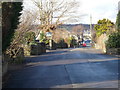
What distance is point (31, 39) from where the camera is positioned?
25156 mm

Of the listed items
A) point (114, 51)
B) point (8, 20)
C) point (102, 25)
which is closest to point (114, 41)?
point (114, 51)

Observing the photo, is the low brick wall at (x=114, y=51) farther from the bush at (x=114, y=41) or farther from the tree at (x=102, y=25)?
the tree at (x=102, y=25)

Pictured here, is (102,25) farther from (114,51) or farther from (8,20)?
(8,20)

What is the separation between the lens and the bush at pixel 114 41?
71.4ft

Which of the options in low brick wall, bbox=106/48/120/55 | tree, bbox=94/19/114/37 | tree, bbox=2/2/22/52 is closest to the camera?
tree, bbox=2/2/22/52

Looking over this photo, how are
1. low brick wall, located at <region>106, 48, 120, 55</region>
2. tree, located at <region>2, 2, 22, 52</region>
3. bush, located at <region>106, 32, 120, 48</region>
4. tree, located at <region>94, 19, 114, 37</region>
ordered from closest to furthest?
tree, located at <region>2, 2, 22, 52</region>
low brick wall, located at <region>106, 48, 120, 55</region>
bush, located at <region>106, 32, 120, 48</region>
tree, located at <region>94, 19, 114, 37</region>

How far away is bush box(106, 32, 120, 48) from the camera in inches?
857

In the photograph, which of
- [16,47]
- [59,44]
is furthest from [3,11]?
[59,44]

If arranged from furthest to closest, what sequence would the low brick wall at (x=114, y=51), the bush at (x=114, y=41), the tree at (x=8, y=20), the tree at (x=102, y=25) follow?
the tree at (x=102, y=25)
the bush at (x=114, y=41)
the low brick wall at (x=114, y=51)
the tree at (x=8, y=20)

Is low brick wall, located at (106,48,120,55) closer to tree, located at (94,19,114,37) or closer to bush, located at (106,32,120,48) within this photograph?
bush, located at (106,32,120,48)

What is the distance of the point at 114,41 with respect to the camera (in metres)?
22.0

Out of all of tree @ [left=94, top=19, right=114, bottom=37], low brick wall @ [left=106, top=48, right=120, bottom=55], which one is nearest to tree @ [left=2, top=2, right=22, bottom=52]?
low brick wall @ [left=106, top=48, right=120, bottom=55]

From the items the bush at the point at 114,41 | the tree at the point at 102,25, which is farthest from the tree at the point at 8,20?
the tree at the point at 102,25

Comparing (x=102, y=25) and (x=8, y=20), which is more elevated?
(x=102, y=25)
